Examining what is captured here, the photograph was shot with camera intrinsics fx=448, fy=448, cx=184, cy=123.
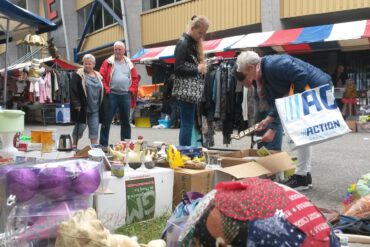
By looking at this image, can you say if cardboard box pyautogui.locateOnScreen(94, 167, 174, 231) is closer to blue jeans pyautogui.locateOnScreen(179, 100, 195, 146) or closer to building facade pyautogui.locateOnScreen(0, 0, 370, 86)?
blue jeans pyautogui.locateOnScreen(179, 100, 195, 146)

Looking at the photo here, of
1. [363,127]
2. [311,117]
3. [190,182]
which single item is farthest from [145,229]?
[363,127]

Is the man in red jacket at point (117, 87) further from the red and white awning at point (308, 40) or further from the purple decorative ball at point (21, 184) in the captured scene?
the red and white awning at point (308, 40)

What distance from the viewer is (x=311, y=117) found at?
3721 millimetres

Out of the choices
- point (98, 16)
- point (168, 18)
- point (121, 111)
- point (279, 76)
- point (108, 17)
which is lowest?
point (121, 111)

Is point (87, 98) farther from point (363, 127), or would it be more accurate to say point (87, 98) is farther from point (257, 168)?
point (363, 127)

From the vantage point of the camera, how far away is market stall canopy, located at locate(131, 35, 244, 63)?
39.1 ft

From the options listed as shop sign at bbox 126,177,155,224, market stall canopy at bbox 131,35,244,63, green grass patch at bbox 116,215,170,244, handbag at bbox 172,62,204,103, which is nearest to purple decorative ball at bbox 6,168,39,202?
green grass patch at bbox 116,215,170,244

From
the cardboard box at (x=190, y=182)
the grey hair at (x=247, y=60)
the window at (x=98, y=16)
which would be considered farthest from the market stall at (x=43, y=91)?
the cardboard box at (x=190, y=182)

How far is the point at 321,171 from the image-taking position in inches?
215

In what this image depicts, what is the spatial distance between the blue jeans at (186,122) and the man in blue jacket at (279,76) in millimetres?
1041

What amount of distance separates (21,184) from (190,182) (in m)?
1.53

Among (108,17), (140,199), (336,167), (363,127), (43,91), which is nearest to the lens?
(140,199)

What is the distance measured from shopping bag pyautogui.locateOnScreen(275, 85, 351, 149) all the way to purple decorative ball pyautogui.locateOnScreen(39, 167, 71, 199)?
6.78ft

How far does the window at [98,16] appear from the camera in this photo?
2102cm
